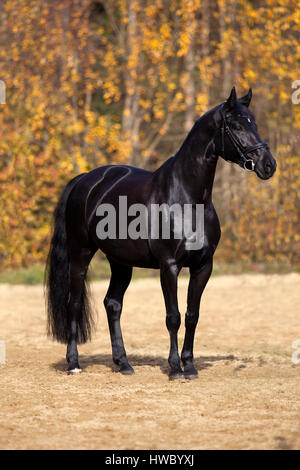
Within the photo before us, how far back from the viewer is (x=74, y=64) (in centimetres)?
1767

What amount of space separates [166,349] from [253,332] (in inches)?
56.6

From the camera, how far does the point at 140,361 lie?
7.02m

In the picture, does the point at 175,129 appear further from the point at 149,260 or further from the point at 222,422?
the point at 222,422

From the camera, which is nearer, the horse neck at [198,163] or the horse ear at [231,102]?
the horse ear at [231,102]

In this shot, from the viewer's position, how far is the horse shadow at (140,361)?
6686 millimetres

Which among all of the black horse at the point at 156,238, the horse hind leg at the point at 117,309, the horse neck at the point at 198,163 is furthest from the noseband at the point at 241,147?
the horse hind leg at the point at 117,309

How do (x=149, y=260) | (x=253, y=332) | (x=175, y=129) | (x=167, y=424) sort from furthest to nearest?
(x=175, y=129), (x=253, y=332), (x=149, y=260), (x=167, y=424)

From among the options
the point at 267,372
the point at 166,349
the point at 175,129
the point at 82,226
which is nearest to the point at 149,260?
the point at 82,226

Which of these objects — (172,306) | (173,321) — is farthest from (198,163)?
(173,321)

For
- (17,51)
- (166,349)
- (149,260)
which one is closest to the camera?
(149,260)

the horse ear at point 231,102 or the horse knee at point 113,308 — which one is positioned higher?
the horse ear at point 231,102

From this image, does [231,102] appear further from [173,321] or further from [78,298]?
[78,298]

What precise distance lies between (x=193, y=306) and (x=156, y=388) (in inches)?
29.7

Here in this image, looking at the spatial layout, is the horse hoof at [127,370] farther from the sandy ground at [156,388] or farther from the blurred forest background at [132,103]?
the blurred forest background at [132,103]
